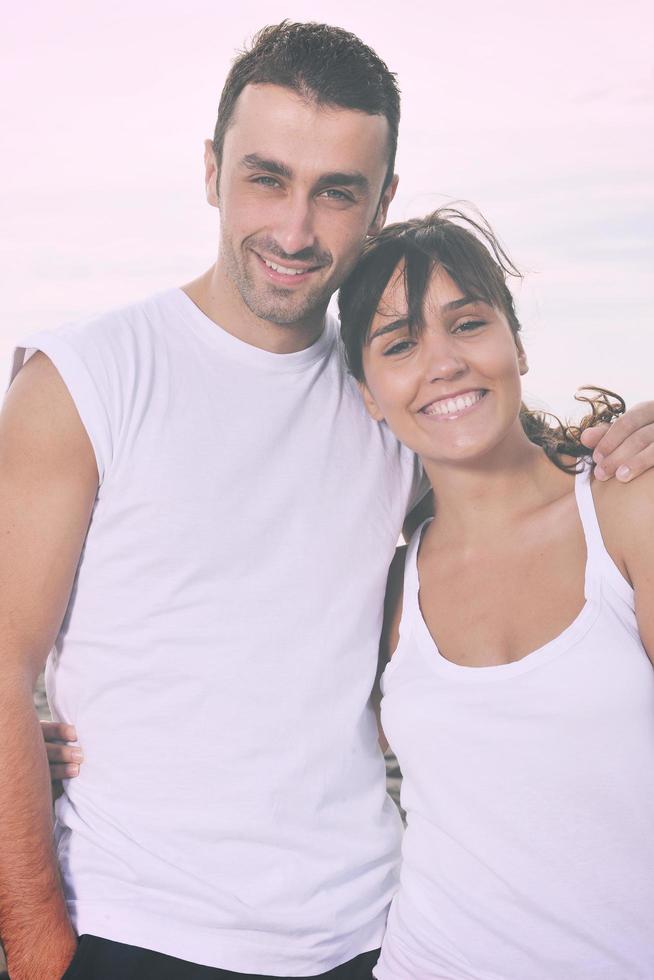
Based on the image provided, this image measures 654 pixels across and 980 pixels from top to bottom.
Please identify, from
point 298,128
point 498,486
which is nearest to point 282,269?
point 298,128

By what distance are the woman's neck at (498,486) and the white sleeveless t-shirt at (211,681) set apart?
0.30 m

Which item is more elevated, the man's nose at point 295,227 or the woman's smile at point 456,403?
the man's nose at point 295,227

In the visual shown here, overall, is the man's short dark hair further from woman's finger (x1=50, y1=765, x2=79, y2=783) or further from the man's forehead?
woman's finger (x1=50, y1=765, x2=79, y2=783)

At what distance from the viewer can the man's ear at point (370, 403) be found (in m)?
2.57

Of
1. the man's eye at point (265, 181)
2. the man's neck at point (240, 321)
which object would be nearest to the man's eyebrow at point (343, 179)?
the man's eye at point (265, 181)

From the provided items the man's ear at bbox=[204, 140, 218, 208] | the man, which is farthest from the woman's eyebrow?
the man's ear at bbox=[204, 140, 218, 208]

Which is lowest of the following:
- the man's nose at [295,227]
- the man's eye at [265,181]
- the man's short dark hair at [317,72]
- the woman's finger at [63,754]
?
the woman's finger at [63,754]

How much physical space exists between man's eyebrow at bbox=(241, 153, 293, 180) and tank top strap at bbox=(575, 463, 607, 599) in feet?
3.42

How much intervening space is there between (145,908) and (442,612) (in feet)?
3.07

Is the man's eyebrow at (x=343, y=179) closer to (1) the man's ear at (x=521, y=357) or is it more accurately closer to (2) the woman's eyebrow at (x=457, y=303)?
(2) the woman's eyebrow at (x=457, y=303)

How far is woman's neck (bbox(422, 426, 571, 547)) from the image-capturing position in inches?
95.3

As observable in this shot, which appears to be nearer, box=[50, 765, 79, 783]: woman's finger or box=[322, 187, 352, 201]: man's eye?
box=[50, 765, 79, 783]: woman's finger

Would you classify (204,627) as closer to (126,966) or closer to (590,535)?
(126,966)

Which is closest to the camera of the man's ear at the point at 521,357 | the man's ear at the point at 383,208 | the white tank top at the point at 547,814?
the white tank top at the point at 547,814
